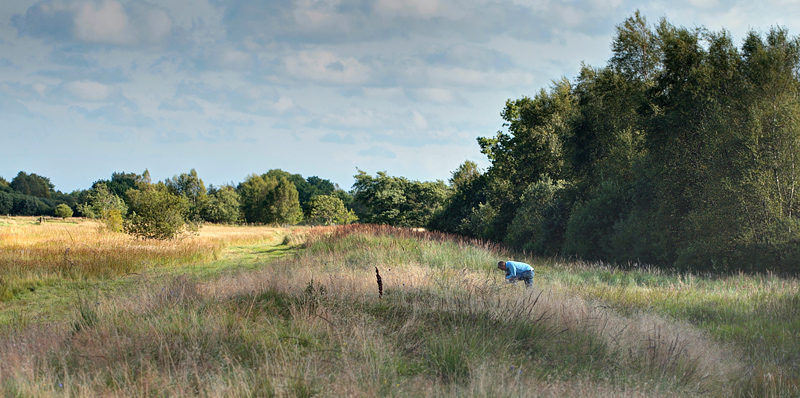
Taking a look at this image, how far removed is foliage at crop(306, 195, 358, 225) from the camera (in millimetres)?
58688

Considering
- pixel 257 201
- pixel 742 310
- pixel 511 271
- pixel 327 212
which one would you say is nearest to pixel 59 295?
pixel 511 271

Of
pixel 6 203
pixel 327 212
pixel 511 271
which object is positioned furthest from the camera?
pixel 6 203

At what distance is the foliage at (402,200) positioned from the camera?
45.7 meters

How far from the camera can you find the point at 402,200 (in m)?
46.2

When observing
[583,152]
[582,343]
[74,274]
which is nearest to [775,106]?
[583,152]

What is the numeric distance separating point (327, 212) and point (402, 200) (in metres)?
15.7

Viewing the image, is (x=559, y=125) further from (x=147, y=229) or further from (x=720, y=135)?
(x=147, y=229)

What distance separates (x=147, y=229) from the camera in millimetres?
21312

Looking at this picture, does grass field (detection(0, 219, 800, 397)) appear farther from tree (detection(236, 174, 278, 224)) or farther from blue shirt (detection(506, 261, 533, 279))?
tree (detection(236, 174, 278, 224))

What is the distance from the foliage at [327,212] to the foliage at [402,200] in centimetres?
1026

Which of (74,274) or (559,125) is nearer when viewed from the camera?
(74,274)

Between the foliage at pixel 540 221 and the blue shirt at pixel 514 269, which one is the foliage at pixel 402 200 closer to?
the foliage at pixel 540 221

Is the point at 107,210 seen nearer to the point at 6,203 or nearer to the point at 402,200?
the point at 402,200

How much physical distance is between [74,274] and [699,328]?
49.8 ft
